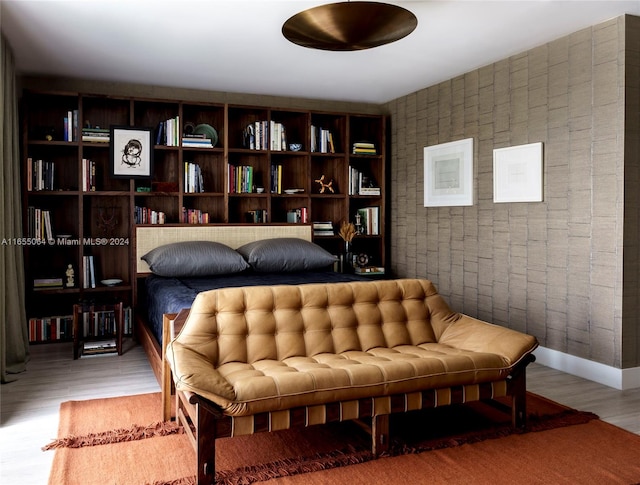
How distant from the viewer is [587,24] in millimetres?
4051

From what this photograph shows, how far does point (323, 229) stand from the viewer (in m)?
6.42

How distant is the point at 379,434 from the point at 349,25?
2226mm

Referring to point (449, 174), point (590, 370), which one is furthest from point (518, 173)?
point (590, 370)

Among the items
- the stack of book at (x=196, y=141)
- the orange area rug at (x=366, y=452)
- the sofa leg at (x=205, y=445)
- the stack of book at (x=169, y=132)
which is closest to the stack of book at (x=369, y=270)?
the stack of book at (x=196, y=141)

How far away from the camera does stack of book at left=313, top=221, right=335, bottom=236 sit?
6.38m

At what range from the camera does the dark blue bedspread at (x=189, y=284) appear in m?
3.94

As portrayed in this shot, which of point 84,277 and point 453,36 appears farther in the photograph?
point 84,277

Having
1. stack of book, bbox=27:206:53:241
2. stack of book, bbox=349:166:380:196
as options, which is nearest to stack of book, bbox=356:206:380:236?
stack of book, bbox=349:166:380:196

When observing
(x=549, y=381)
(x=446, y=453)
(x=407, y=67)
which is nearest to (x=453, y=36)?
(x=407, y=67)

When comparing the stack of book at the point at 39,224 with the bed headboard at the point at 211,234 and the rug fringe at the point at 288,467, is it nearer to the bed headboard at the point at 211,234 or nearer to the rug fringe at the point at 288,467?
the bed headboard at the point at 211,234

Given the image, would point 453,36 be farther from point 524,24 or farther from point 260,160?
point 260,160

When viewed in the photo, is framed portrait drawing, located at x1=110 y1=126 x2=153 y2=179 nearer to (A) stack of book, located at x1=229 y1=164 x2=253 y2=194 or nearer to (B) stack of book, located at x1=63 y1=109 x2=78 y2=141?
(B) stack of book, located at x1=63 y1=109 x2=78 y2=141

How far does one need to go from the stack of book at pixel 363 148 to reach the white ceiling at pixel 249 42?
0.67 metres

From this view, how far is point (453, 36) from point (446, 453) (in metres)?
2.98
